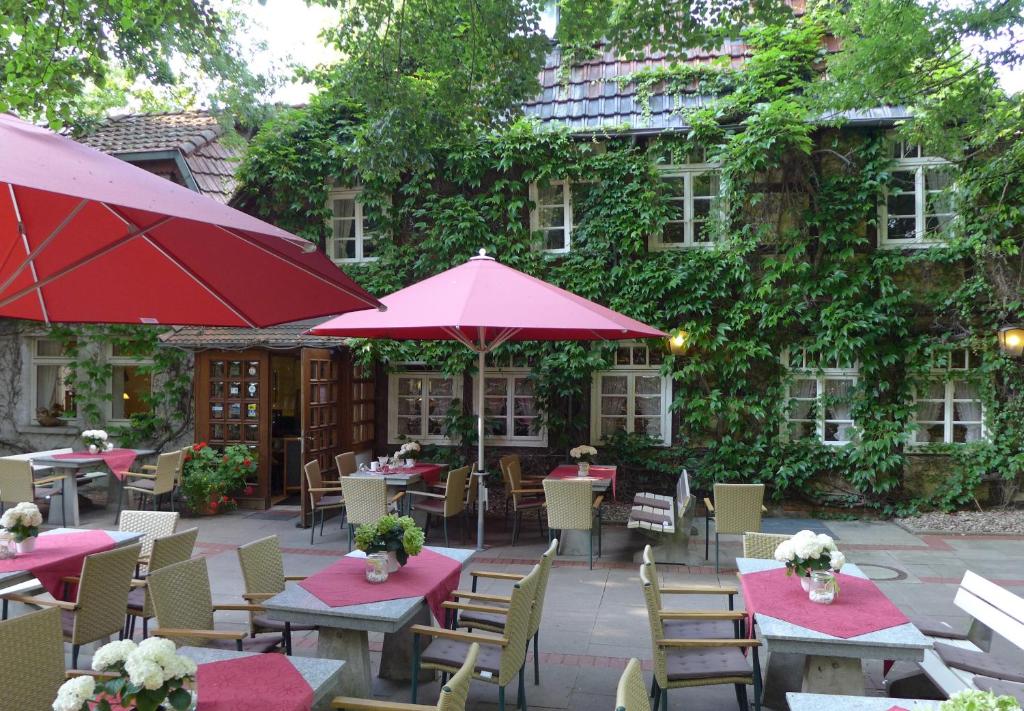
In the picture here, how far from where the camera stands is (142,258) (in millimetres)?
3814

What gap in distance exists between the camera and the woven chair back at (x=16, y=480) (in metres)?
8.98

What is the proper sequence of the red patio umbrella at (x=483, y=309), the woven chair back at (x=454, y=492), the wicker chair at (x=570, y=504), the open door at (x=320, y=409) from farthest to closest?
the open door at (x=320, y=409) → the woven chair back at (x=454, y=492) → the wicker chair at (x=570, y=504) → the red patio umbrella at (x=483, y=309)

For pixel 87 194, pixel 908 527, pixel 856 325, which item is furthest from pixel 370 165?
pixel 908 527

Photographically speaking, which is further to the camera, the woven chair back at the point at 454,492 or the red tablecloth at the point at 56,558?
the woven chair back at the point at 454,492

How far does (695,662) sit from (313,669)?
2.15m

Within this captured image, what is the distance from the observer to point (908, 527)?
9.94m

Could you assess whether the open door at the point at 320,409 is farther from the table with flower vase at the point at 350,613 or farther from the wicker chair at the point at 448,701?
the wicker chair at the point at 448,701

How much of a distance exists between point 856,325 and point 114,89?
61.6 feet

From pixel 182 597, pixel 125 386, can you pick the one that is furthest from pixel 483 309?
pixel 125 386

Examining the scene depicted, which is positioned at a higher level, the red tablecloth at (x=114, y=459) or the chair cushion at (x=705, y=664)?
the red tablecloth at (x=114, y=459)

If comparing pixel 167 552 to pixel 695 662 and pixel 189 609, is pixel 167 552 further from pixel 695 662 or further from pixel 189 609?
pixel 695 662

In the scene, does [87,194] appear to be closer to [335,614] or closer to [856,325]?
[335,614]

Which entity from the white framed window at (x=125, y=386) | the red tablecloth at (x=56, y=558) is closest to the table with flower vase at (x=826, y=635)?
the red tablecloth at (x=56, y=558)

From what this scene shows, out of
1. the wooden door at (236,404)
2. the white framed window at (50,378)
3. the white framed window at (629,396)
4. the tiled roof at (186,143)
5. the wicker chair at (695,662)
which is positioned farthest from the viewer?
the white framed window at (50,378)
